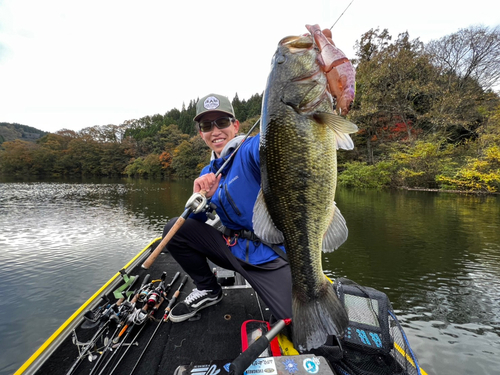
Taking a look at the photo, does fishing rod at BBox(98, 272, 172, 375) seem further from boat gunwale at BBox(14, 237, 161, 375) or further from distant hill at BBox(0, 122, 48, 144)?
distant hill at BBox(0, 122, 48, 144)

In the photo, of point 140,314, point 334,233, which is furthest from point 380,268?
point 140,314

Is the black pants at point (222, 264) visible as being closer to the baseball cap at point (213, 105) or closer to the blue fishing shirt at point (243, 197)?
the blue fishing shirt at point (243, 197)

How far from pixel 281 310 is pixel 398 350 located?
1.15 m

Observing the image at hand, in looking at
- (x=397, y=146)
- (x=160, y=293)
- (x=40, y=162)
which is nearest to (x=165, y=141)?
(x=40, y=162)

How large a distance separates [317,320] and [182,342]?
5.71ft

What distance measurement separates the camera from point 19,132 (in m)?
115

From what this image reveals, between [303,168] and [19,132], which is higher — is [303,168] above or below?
below

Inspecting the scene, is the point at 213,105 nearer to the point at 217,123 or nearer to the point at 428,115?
the point at 217,123

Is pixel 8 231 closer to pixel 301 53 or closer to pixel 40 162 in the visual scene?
pixel 301 53

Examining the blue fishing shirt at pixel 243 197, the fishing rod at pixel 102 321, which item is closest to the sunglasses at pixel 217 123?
the blue fishing shirt at pixel 243 197

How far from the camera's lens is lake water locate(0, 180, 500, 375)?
174 inches

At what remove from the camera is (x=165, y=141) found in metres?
64.5

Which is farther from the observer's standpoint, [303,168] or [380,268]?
[380,268]

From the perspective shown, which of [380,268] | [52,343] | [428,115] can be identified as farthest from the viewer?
[428,115]
